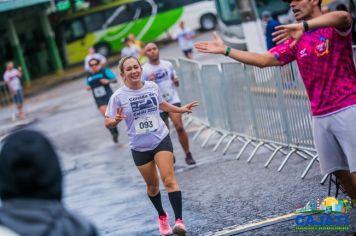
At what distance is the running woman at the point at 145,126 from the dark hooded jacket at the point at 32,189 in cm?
Result: 459

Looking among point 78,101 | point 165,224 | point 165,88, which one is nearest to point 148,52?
point 165,88

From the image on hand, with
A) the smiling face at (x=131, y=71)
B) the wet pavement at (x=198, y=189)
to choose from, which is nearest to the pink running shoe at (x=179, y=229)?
the wet pavement at (x=198, y=189)

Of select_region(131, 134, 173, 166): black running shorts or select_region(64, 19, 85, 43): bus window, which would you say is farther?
select_region(64, 19, 85, 43): bus window

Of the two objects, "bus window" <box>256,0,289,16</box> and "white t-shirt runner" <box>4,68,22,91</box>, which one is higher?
"bus window" <box>256,0,289,16</box>

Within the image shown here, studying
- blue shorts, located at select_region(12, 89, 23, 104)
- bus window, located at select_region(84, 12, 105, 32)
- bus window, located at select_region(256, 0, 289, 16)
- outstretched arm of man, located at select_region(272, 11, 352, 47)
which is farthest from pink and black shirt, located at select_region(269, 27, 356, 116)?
bus window, located at select_region(84, 12, 105, 32)

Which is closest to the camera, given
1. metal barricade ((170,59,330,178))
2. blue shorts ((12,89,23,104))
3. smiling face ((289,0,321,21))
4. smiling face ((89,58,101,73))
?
smiling face ((289,0,321,21))

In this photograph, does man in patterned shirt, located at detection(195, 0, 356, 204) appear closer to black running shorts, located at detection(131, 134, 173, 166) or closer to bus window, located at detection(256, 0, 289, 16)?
black running shorts, located at detection(131, 134, 173, 166)

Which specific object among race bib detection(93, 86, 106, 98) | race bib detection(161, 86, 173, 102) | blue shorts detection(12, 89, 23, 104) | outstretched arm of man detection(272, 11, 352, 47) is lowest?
blue shorts detection(12, 89, 23, 104)

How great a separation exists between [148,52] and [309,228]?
219 inches

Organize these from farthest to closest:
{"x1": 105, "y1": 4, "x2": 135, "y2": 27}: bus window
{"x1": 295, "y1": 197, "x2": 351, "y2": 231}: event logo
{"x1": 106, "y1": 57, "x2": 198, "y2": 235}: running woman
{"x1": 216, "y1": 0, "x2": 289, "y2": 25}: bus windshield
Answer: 1. {"x1": 105, "y1": 4, "x2": 135, "y2": 27}: bus window
2. {"x1": 216, "y1": 0, "x2": 289, "y2": 25}: bus windshield
3. {"x1": 106, "y1": 57, "x2": 198, "y2": 235}: running woman
4. {"x1": 295, "y1": 197, "x2": 351, "y2": 231}: event logo

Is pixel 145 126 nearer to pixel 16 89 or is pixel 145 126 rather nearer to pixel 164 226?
pixel 164 226

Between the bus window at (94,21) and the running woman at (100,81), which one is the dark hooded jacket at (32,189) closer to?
the running woman at (100,81)

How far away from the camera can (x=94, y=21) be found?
41125mm

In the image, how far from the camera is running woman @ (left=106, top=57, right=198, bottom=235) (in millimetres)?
8164
